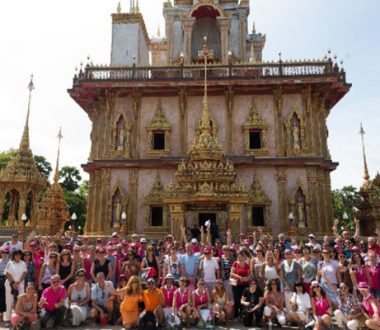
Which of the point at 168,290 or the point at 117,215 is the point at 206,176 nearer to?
the point at 117,215

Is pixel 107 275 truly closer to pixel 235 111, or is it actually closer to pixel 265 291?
pixel 265 291

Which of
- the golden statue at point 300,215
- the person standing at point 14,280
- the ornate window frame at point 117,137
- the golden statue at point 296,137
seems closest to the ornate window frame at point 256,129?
the golden statue at point 296,137

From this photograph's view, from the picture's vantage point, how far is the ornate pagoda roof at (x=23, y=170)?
2359 centimetres

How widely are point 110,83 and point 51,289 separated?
17.0m

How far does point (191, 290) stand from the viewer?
352 inches

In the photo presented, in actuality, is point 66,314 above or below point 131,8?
below

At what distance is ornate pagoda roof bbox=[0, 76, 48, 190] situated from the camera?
2359cm

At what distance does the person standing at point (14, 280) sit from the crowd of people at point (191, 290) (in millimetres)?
22

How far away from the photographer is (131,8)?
30.0 m

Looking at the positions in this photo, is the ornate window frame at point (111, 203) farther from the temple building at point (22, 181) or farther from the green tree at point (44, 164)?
the green tree at point (44, 164)

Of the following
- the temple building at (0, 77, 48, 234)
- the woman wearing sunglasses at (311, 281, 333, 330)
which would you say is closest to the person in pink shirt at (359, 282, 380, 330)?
the woman wearing sunglasses at (311, 281, 333, 330)

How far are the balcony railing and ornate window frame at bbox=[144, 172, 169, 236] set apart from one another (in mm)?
6384

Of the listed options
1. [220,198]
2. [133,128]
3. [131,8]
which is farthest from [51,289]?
[131,8]

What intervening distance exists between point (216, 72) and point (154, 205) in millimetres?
9232
